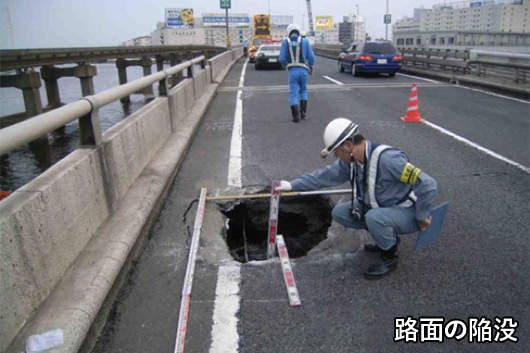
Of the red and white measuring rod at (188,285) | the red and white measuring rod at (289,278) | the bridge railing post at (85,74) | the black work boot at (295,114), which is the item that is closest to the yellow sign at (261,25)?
the bridge railing post at (85,74)

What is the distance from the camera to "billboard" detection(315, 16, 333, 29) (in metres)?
147

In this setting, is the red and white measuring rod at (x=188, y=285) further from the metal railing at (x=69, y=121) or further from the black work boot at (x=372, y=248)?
the black work boot at (x=372, y=248)

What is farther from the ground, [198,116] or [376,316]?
[198,116]

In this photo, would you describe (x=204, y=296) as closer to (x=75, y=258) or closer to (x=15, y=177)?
(x=75, y=258)

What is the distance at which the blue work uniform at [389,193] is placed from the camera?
3232 mm

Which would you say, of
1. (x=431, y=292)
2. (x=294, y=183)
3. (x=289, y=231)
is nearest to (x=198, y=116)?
(x=289, y=231)

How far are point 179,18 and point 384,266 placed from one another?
94842mm

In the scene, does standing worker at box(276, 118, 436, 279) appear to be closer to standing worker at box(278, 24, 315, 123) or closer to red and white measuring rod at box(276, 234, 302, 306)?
red and white measuring rod at box(276, 234, 302, 306)

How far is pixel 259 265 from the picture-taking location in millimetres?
3711

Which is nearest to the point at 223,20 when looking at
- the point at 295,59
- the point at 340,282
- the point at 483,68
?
the point at 483,68

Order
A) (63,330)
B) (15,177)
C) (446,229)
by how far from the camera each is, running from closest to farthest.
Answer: (63,330)
(446,229)
(15,177)

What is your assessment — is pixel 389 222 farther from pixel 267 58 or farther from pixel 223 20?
pixel 223 20

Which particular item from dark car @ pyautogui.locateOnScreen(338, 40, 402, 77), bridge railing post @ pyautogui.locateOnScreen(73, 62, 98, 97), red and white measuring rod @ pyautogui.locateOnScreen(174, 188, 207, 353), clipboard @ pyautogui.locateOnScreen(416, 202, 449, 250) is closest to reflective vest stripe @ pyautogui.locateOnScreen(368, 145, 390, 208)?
clipboard @ pyautogui.locateOnScreen(416, 202, 449, 250)

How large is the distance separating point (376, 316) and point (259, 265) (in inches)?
42.9
